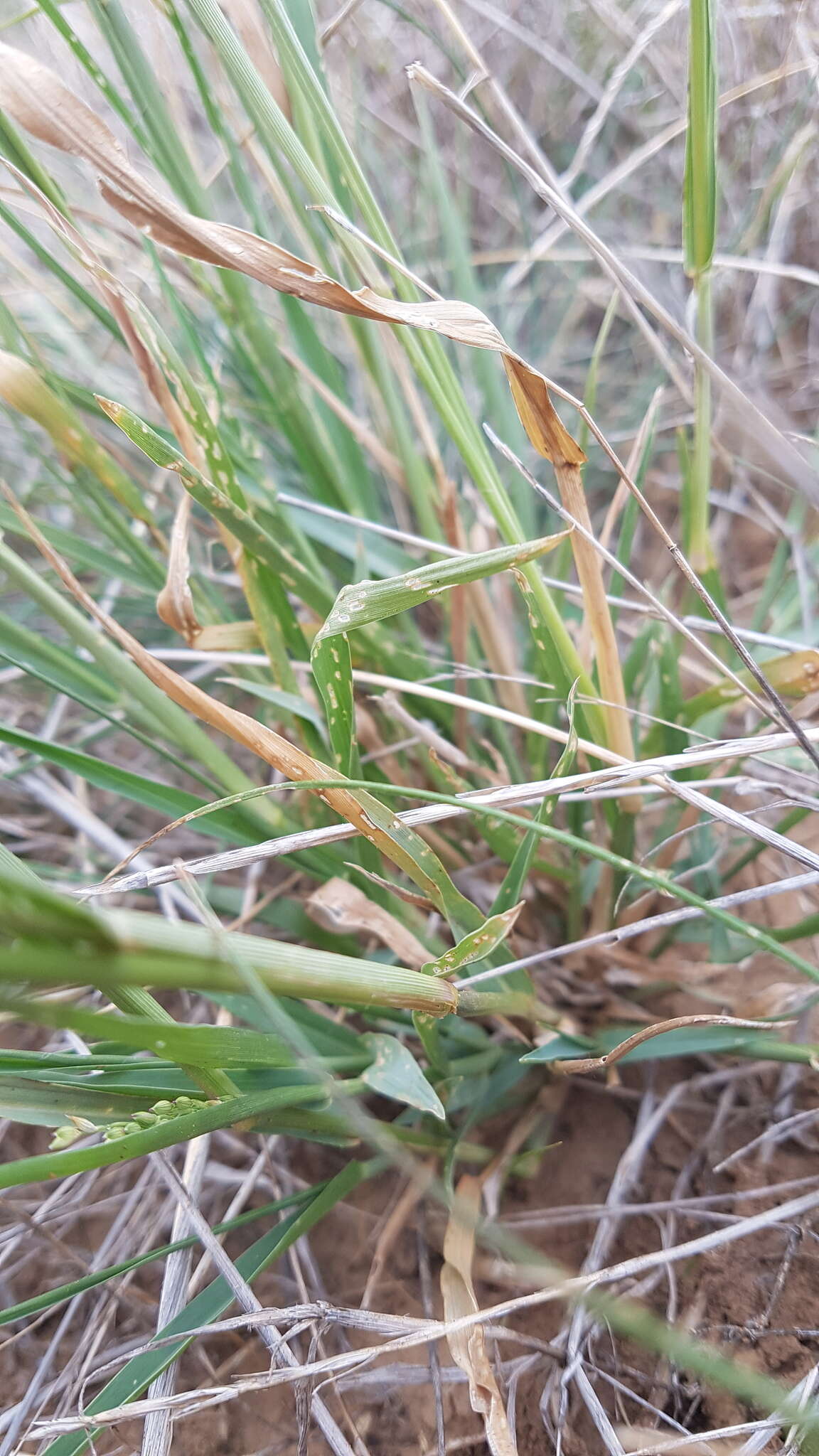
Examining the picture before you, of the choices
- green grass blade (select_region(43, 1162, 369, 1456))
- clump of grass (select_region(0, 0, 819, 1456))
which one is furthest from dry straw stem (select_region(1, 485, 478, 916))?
green grass blade (select_region(43, 1162, 369, 1456))

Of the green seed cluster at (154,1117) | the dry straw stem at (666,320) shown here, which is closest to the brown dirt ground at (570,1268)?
the green seed cluster at (154,1117)

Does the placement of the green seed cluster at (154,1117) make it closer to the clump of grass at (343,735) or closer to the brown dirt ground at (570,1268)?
the clump of grass at (343,735)

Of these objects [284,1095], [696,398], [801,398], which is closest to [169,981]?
[284,1095]

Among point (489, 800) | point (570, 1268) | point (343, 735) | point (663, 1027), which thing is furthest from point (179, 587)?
point (570, 1268)

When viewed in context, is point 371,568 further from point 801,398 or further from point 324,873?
point 801,398

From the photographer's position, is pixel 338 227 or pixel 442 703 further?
pixel 442 703

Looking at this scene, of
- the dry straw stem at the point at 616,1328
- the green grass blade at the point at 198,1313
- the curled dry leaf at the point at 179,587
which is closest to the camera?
the dry straw stem at the point at 616,1328

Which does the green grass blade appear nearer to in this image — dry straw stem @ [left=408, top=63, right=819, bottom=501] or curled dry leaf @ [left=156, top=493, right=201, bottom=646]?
curled dry leaf @ [left=156, top=493, right=201, bottom=646]

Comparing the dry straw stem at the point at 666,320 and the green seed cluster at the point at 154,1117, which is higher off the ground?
the dry straw stem at the point at 666,320
